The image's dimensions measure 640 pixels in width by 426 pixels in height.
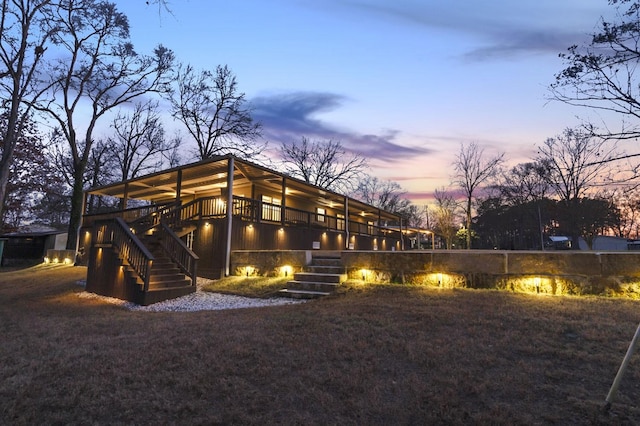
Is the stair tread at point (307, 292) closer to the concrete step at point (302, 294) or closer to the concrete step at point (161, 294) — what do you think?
the concrete step at point (302, 294)

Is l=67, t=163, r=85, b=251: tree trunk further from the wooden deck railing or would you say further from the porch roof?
the wooden deck railing

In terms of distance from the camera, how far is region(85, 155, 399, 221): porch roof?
14.4 meters

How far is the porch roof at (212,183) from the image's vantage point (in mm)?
14422

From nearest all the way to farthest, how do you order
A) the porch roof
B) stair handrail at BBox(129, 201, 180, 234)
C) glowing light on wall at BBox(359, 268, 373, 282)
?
glowing light on wall at BBox(359, 268, 373, 282), stair handrail at BBox(129, 201, 180, 234), the porch roof

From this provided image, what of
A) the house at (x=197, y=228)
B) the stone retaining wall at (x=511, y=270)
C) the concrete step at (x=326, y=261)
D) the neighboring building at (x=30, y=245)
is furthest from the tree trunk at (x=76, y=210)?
the stone retaining wall at (x=511, y=270)

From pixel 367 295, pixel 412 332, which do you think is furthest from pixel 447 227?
pixel 412 332

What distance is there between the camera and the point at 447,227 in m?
33.9

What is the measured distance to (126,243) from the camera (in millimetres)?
9945

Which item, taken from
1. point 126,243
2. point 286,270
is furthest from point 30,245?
point 286,270

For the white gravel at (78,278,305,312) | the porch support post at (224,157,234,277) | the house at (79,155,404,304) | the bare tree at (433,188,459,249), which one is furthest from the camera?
the bare tree at (433,188,459,249)

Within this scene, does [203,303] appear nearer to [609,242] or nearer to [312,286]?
[312,286]

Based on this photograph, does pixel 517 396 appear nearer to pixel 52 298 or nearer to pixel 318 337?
pixel 318 337

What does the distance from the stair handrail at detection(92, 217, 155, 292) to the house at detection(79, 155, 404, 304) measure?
1.1 inches

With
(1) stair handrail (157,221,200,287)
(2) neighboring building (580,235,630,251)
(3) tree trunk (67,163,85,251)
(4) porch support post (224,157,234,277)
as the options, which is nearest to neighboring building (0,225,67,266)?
(3) tree trunk (67,163,85,251)
